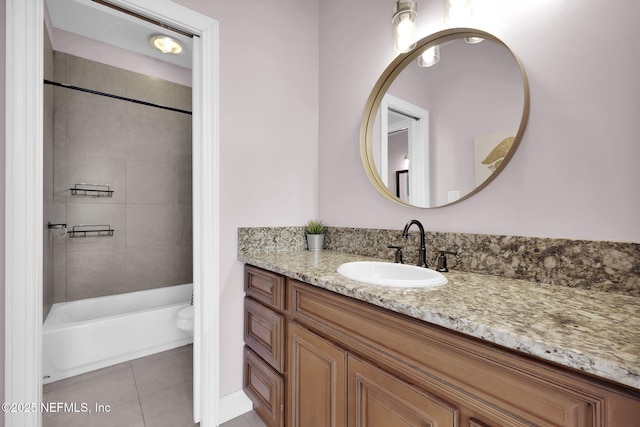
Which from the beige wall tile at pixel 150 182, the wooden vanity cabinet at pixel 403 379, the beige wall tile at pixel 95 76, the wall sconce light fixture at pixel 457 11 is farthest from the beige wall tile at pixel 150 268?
the wall sconce light fixture at pixel 457 11

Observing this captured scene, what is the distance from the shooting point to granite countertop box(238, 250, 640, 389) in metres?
0.48

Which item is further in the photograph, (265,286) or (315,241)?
(315,241)

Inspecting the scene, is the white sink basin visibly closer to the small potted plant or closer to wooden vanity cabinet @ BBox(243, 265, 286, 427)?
wooden vanity cabinet @ BBox(243, 265, 286, 427)

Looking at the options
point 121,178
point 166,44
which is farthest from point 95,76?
point 121,178

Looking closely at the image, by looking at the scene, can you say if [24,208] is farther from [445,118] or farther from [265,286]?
[445,118]

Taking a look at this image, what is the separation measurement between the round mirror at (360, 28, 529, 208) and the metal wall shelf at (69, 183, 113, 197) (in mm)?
2366

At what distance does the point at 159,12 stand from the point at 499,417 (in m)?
2.03

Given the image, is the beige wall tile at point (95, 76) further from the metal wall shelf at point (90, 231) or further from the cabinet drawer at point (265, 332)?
the cabinet drawer at point (265, 332)

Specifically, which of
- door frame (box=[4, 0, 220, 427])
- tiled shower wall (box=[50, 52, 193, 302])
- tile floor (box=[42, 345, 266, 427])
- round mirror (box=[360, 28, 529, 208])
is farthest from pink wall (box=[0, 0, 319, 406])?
tiled shower wall (box=[50, 52, 193, 302])

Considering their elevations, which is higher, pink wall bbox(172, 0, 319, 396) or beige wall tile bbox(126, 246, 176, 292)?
pink wall bbox(172, 0, 319, 396)

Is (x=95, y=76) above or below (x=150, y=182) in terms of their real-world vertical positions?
above

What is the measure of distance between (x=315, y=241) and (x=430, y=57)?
1.19 meters

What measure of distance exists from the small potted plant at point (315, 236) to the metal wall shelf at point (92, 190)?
1.97 m

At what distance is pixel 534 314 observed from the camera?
674 mm
